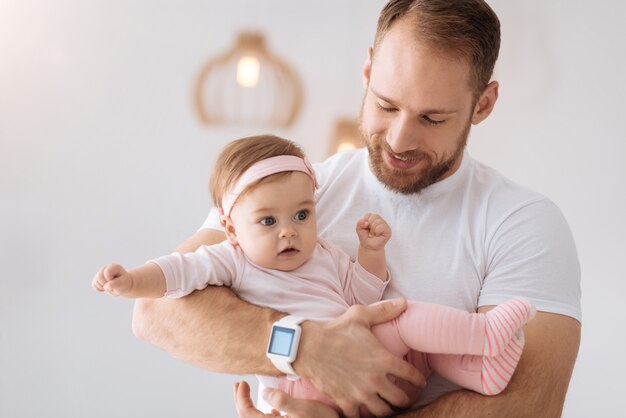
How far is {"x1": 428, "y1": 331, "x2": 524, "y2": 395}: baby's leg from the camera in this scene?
62.9 inches

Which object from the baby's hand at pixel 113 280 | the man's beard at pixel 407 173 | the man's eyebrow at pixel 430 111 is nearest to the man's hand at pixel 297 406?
the baby's hand at pixel 113 280

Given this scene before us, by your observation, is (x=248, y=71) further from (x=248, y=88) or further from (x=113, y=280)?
(x=113, y=280)

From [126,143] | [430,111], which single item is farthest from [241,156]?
[126,143]

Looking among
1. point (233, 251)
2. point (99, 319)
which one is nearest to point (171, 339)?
point (233, 251)

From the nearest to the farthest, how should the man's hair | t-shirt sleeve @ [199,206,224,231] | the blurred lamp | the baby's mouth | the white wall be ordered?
1. the baby's mouth
2. the man's hair
3. t-shirt sleeve @ [199,206,224,231]
4. the white wall
5. the blurred lamp

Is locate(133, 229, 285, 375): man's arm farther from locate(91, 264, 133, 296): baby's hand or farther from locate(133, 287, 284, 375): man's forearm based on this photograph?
locate(91, 264, 133, 296): baby's hand

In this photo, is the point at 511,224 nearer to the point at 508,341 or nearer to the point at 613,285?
the point at 508,341

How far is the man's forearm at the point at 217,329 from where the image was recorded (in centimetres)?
175

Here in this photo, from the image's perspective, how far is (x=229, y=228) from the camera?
1.86m

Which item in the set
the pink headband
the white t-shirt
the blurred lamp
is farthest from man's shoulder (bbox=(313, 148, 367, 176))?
the blurred lamp

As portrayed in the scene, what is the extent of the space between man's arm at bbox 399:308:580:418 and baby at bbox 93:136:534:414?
41mm

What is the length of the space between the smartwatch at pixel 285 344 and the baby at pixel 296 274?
7cm

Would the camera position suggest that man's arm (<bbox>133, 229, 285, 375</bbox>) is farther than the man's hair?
No

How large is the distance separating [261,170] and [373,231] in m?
0.33
